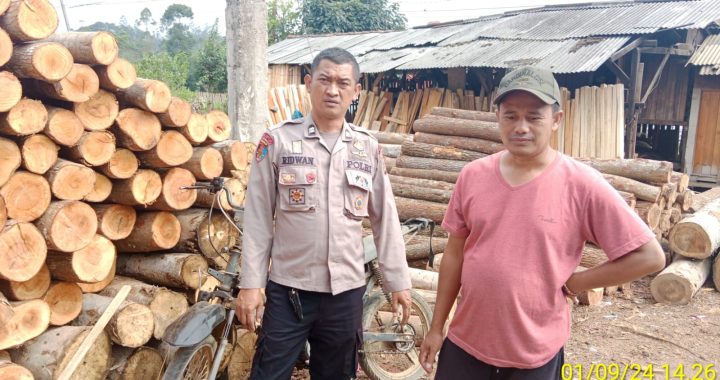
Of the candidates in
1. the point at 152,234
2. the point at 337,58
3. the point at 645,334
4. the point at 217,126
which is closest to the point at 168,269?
the point at 152,234

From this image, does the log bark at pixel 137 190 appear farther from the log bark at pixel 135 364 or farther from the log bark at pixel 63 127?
the log bark at pixel 135 364

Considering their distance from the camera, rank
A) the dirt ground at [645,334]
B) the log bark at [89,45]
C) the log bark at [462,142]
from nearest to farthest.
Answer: the log bark at [89,45], the dirt ground at [645,334], the log bark at [462,142]

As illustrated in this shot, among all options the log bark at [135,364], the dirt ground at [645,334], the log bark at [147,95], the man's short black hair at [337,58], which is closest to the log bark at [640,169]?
the dirt ground at [645,334]

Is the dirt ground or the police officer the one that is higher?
the police officer

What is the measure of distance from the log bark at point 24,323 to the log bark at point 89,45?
161cm

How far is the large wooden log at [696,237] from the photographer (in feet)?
20.3

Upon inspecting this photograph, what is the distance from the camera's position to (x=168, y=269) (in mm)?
4055

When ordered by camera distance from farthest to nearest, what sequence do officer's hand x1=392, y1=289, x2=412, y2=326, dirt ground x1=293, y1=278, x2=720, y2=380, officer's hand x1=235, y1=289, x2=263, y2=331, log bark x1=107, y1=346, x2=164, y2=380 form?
dirt ground x1=293, y1=278, x2=720, y2=380, log bark x1=107, y1=346, x2=164, y2=380, officer's hand x1=392, y1=289, x2=412, y2=326, officer's hand x1=235, y1=289, x2=263, y2=331

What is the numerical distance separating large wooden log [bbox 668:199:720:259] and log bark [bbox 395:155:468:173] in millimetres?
2594

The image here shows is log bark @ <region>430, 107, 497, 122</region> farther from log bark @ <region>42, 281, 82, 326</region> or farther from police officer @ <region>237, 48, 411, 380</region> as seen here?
log bark @ <region>42, 281, 82, 326</region>

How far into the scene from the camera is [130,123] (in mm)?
3863

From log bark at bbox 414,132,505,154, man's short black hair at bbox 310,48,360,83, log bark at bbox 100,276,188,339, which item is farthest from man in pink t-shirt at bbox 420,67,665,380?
log bark at bbox 414,132,505,154

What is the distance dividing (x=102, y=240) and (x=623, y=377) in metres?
4.02

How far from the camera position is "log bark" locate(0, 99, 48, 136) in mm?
3260
